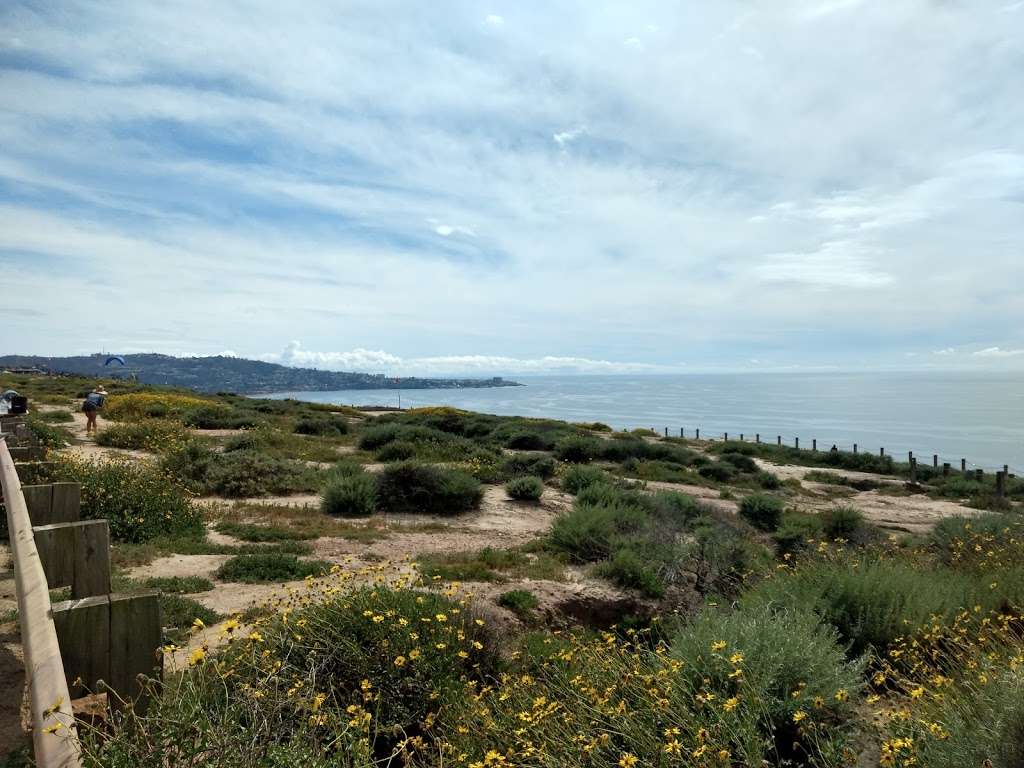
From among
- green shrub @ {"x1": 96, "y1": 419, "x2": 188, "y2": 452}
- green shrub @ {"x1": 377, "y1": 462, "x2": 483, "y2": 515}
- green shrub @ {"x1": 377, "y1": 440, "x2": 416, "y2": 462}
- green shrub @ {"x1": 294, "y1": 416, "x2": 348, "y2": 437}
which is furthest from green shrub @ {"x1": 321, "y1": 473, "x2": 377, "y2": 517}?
green shrub @ {"x1": 294, "y1": 416, "x2": 348, "y2": 437}

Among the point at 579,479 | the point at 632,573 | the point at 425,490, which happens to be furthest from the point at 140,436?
the point at 632,573

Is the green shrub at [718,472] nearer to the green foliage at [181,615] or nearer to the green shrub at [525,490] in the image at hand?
the green shrub at [525,490]

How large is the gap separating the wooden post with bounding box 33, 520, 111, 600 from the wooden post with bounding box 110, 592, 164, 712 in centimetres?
84

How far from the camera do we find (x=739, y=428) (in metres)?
83.5

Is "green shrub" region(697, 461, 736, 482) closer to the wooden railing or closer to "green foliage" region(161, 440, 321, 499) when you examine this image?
"green foliage" region(161, 440, 321, 499)

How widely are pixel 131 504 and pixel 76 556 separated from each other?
21.2 ft

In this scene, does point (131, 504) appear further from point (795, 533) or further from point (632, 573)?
point (795, 533)

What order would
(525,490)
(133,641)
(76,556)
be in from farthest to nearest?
(525,490) < (76,556) < (133,641)

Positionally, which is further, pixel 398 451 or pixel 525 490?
pixel 398 451

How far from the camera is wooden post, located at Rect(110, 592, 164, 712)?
2.46m

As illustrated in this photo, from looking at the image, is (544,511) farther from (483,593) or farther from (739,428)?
(739,428)

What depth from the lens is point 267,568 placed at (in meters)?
7.26

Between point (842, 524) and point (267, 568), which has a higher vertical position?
point (267, 568)

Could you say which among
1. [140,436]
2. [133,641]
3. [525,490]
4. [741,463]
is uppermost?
[133,641]
